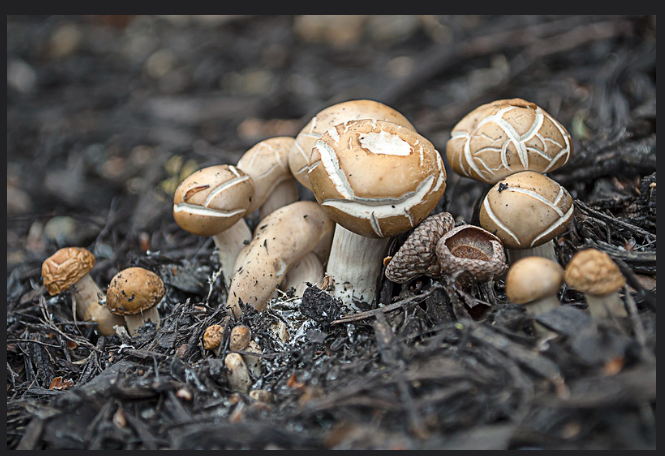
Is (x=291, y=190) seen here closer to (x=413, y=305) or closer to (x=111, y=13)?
(x=413, y=305)

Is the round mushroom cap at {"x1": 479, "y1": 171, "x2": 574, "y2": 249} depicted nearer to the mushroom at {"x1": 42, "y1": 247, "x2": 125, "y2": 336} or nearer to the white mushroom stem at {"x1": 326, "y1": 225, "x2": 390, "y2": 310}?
the white mushroom stem at {"x1": 326, "y1": 225, "x2": 390, "y2": 310}

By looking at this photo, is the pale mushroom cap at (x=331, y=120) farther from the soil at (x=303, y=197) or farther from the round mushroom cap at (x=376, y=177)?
the soil at (x=303, y=197)

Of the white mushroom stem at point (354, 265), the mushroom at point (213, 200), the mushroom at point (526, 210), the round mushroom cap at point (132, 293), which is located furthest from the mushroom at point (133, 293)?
the mushroom at point (526, 210)

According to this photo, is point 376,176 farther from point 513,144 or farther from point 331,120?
point 513,144

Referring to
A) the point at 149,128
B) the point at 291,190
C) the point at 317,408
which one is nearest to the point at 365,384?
the point at 317,408

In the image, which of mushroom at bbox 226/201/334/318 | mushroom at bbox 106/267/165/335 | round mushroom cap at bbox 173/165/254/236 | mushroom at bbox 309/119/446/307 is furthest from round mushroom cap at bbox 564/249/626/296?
mushroom at bbox 106/267/165/335

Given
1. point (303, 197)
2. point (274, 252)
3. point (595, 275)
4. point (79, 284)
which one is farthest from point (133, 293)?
point (595, 275)
